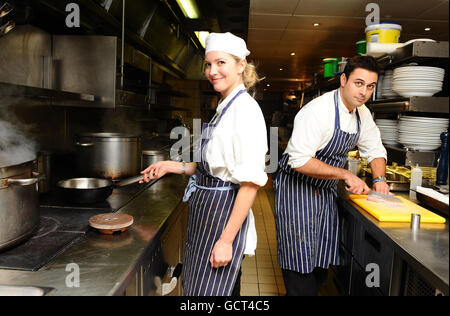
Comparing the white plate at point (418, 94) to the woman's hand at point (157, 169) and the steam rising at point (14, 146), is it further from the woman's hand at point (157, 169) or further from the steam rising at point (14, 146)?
the steam rising at point (14, 146)

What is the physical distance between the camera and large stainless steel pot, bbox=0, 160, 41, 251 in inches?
50.9

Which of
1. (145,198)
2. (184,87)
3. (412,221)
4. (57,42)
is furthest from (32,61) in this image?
(184,87)

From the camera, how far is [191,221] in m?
1.82

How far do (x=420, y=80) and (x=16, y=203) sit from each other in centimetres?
231

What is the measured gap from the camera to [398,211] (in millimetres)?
1984

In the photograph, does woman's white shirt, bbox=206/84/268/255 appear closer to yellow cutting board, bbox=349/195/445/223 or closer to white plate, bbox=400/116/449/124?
yellow cutting board, bbox=349/195/445/223

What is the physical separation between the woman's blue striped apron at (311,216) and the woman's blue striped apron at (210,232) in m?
0.67

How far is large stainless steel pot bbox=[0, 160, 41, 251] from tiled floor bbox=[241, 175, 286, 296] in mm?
2224

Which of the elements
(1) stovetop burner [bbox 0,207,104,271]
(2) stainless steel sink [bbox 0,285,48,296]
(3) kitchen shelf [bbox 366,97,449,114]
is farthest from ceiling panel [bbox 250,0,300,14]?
(2) stainless steel sink [bbox 0,285,48,296]

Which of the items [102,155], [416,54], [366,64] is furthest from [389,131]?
[102,155]

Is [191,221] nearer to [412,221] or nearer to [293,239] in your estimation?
[293,239]

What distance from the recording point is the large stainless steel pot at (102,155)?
2.48 meters

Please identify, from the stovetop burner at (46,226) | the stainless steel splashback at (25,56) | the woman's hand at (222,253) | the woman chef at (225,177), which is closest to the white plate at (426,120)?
the woman chef at (225,177)

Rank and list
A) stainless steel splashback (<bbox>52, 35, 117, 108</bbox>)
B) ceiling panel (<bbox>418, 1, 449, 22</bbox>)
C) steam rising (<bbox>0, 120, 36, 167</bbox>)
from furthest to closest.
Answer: ceiling panel (<bbox>418, 1, 449, 22</bbox>), stainless steel splashback (<bbox>52, 35, 117, 108</bbox>), steam rising (<bbox>0, 120, 36, 167</bbox>)
